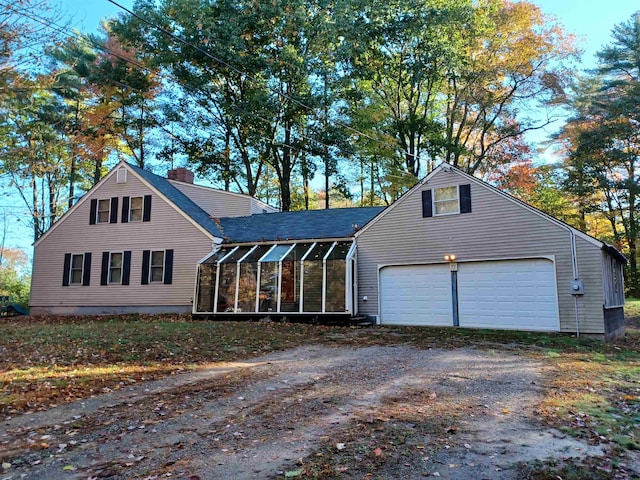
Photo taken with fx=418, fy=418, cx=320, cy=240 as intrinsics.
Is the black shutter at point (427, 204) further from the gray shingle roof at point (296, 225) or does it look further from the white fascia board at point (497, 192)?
the gray shingle roof at point (296, 225)

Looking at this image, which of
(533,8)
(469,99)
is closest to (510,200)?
(469,99)

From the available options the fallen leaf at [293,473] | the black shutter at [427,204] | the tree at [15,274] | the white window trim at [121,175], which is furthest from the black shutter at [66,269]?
the fallen leaf at [293,473]

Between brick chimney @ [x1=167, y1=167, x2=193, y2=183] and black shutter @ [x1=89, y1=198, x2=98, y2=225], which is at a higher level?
brick chimney @ [x1=167, y1=167, x2=193, y2=183]

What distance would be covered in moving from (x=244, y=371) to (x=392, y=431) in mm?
3355

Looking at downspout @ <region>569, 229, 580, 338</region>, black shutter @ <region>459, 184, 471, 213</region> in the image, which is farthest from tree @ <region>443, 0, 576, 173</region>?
downspout @ <region>569, 229, 580, 338</region>

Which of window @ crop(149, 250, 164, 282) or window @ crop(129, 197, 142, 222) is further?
window @ crop(129, 197, 142, 222)

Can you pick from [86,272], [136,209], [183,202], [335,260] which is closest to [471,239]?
[335,260]

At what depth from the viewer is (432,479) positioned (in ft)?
9.37

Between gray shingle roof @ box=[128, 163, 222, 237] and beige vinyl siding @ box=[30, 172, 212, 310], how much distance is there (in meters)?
0.29

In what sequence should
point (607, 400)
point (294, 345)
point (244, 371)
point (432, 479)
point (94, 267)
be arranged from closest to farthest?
point (432, 479)
point (607, 400)
point (244, 371)
point (294, 345)
point (94, 267)

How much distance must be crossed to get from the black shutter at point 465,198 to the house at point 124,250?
9.23m

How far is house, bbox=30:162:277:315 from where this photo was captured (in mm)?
16578

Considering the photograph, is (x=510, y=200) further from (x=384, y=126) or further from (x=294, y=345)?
(x=384, y=126)

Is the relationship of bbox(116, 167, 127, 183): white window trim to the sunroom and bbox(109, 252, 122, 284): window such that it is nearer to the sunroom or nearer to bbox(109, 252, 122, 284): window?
bbox(109, 252, 122, 284): window
